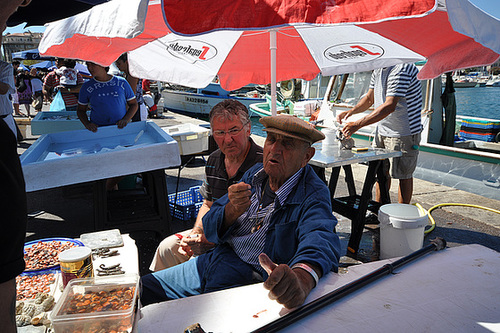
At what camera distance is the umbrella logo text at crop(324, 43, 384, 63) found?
3.56 metres

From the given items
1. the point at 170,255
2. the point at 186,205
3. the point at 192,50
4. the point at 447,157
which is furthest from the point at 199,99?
the point at 170,255

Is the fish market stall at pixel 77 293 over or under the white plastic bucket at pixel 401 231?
over

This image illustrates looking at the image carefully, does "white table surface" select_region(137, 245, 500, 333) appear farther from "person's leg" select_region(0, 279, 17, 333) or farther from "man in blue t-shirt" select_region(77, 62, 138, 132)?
"man in blue t-shirt" select_region(77, 62, 138, 132)

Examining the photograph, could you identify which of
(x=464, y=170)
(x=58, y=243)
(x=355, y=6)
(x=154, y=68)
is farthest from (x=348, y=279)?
(x=464, y=170)

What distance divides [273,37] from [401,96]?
1.78 metres

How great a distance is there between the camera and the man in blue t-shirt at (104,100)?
15.8 ft

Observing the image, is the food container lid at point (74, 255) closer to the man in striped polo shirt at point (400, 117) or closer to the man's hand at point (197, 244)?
the man's hand at point (197, 244)

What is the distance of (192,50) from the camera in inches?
148

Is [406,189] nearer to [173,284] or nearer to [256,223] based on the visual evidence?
[256,223]

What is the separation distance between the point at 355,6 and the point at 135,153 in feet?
7.79

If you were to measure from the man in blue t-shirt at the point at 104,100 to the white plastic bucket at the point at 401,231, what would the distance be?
3.51 metres

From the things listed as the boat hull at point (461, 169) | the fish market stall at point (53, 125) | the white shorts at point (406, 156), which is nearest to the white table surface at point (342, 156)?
the white shorts at point (406, 156)

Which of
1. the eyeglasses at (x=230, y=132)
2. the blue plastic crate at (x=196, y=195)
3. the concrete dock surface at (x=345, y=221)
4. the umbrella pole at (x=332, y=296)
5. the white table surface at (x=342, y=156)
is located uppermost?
the eyeglasses at (x=230, y=132)

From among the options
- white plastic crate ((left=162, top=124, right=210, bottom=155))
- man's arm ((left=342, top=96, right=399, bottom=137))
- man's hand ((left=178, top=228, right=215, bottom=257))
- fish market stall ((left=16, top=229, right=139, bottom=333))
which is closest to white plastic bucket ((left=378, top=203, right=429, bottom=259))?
man's arm ((left=342, top=96, right=399, bottom=137))
